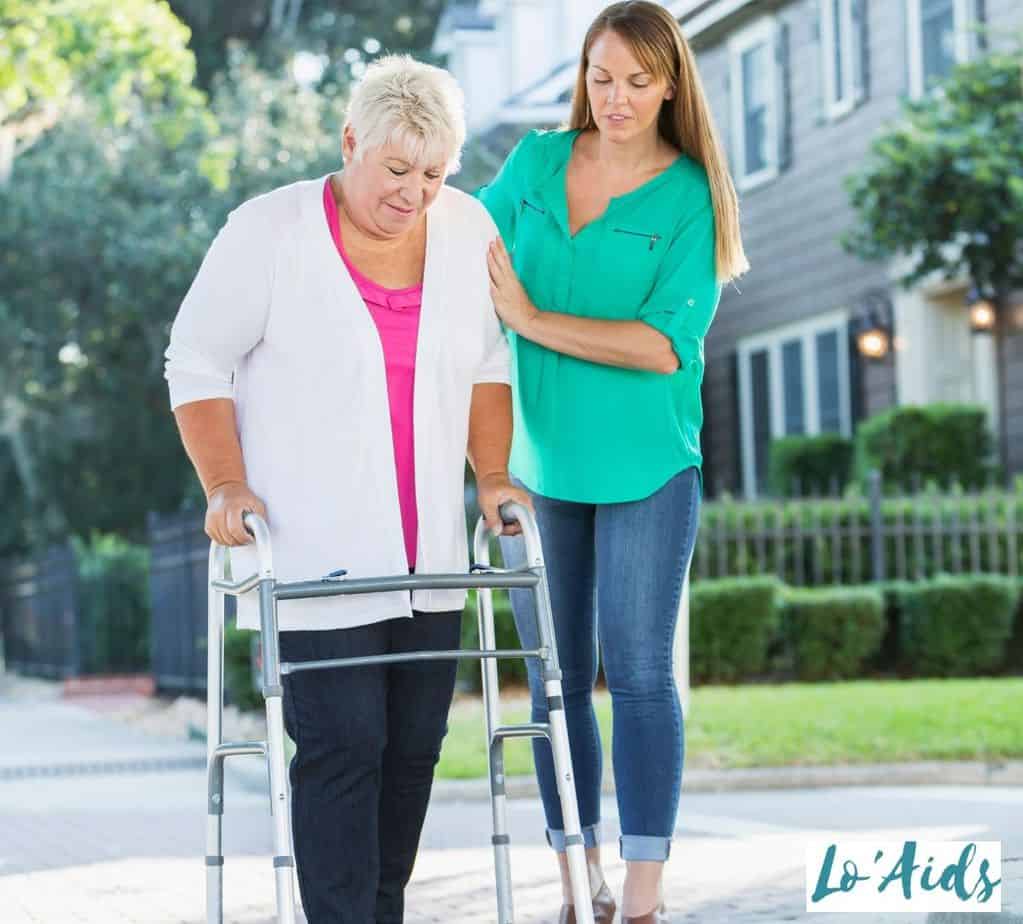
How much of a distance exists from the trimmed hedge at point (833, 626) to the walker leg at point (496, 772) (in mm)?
10333

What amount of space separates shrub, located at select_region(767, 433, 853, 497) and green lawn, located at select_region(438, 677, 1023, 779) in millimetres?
6424

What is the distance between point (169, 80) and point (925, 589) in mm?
7086

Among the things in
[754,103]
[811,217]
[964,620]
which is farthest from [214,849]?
[754,103]

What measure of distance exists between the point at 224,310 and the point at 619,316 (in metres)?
1.05

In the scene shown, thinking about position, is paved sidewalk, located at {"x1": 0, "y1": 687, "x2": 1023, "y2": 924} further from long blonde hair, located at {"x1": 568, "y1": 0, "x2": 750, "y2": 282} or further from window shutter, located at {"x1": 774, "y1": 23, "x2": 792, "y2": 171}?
window shutter, located at {"x1": 774, "y1": 23, "x2": 792, "y2": 171}

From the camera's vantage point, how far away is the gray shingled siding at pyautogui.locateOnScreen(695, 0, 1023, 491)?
18516 mm

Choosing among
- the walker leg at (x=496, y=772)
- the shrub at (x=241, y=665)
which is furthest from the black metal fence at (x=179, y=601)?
the walker leg at (x=496, y=772)

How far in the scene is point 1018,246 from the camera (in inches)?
626

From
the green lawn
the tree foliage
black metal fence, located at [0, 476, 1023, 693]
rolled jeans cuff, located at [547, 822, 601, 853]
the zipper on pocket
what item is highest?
the tree foliage

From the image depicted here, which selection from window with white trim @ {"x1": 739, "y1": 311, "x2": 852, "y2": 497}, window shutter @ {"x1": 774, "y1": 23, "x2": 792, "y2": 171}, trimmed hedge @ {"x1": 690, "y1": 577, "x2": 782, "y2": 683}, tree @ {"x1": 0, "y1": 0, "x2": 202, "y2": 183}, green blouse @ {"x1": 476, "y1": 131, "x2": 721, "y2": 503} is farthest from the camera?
window shutter @ {"x1": 774, "y1": 23, "x2": 792, "y2": 171}

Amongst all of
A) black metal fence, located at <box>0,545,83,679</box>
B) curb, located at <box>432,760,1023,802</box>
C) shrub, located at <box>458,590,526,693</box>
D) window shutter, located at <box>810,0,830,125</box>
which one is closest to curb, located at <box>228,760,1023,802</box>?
curb, located at <box>432,760,1023,802</box>

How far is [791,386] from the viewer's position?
2089cm

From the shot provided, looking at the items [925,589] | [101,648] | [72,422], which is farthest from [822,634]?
[72,422]

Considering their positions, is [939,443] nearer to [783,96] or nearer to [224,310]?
Answer: [783,96]
